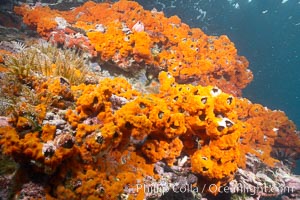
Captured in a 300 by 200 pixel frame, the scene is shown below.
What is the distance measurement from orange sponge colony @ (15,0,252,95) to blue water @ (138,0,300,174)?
275 inches

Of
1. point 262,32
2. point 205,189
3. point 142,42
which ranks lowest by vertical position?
point 205,189

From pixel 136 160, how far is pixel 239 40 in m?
19.8

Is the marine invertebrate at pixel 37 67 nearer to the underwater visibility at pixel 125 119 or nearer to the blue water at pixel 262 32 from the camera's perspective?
the underwater visibility at pixel 125 119

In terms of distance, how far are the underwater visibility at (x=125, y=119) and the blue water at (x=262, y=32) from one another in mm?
7783

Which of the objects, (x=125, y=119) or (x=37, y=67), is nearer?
(x=125, y=119)

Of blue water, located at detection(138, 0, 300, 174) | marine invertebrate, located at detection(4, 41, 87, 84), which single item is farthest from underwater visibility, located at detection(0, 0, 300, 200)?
blue water, located at detection(138, 0, 300, 174)

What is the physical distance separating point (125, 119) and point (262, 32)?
71.2 feet

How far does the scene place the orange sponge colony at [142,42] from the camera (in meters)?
6.90

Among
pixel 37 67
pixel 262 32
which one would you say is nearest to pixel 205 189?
pixel 37 67

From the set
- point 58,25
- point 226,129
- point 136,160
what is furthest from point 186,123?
point 58,25

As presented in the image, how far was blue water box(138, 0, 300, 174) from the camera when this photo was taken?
1741 centimetres

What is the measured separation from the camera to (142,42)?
22.4 ft

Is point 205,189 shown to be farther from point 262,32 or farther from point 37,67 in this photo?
point 262,32

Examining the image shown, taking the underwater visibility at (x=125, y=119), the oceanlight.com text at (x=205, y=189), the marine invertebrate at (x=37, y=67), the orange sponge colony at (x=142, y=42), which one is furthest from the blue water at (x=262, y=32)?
the oceanlight.com text at (x=205, y=189)
